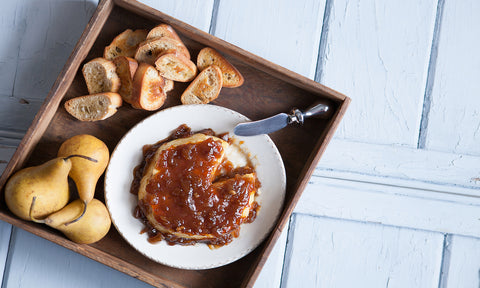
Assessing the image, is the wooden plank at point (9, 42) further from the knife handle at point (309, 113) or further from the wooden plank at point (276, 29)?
the knife handle at point (309, 113)

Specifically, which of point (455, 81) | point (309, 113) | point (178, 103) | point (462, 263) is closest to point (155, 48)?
point (178, 103)

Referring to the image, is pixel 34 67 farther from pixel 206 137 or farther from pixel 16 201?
pixel 206 137

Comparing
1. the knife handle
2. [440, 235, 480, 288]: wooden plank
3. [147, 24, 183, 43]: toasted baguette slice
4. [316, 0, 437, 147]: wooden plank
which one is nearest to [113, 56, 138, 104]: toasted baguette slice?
[147, 24, 183, 43]: toasted baguette slice

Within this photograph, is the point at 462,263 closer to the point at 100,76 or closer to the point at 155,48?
the point at 155,48

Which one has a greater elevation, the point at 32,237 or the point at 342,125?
the point at 342,125

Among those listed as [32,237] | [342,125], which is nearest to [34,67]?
[32,237]

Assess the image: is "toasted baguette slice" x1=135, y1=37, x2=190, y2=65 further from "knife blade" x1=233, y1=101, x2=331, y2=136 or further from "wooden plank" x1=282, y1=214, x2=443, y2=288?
"wooden plank" x1=282, y1=214, x2=443, y2=288

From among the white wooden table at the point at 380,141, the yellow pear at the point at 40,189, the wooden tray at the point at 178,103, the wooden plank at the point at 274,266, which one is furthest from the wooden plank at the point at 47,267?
the wooden plank at the point at 274,266
